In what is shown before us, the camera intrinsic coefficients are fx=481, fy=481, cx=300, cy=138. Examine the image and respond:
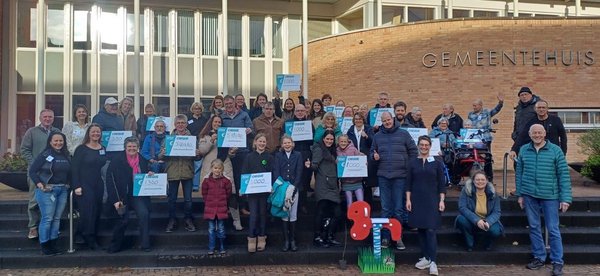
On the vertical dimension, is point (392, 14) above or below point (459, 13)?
below

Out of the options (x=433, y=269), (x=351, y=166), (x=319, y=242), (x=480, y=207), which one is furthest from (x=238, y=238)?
(x=480, y=207)

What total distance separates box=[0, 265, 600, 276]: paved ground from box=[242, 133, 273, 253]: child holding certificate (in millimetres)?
415

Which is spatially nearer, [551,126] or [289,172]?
[289,172]

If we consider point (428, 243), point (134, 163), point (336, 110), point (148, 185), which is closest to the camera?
point (428, 243)

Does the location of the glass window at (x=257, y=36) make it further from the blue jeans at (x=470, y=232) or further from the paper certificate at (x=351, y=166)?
the blue jeans at (x=470, y=232)

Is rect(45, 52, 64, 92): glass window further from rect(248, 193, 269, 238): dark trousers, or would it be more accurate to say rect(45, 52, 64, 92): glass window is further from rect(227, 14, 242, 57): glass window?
rect(248, 193, 269, 238): dark trousers

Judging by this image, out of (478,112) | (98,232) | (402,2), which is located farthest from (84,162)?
(402,2)

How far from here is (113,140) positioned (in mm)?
7887

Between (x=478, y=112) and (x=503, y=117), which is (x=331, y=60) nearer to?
(x=503, y=117)

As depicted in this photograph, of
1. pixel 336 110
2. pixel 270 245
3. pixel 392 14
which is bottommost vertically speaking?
pixel 270 245

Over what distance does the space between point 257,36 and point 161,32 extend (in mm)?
3927

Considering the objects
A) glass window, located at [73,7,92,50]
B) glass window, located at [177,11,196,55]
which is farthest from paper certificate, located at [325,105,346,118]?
glass window, located at [73,7,92,50]

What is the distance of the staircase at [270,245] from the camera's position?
285 inches

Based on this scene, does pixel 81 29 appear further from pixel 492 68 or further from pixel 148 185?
pixel 492 68
